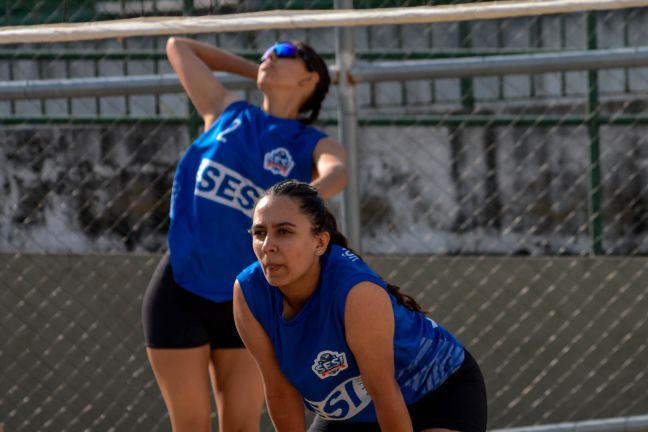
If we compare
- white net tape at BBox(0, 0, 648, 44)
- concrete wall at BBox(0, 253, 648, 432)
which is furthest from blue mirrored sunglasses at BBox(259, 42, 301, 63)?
concrete wall at BBox(0, 253, 648, 432)

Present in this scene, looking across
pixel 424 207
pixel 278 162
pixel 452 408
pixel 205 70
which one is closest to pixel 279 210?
pixel 452 408

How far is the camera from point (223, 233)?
3.91 m

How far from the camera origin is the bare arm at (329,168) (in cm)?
380

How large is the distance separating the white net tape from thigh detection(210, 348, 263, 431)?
3.87ft

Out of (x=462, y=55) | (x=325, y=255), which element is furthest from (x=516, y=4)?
(x=462, y=55)

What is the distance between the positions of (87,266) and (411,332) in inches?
107

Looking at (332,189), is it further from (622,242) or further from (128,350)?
(622,242)

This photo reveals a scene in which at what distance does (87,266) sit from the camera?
5.50m

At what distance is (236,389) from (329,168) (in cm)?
84

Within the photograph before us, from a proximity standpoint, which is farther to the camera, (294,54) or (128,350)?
(128,350)

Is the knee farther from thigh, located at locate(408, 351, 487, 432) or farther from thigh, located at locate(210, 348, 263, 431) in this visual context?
thigh, located at locate(408, 351, 487, 432)

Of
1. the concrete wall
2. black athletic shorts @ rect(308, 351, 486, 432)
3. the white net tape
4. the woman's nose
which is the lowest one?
the concrete wall

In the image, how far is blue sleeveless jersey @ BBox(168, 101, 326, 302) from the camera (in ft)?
12.8

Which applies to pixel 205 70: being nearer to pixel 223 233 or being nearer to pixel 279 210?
pixel 223 233
